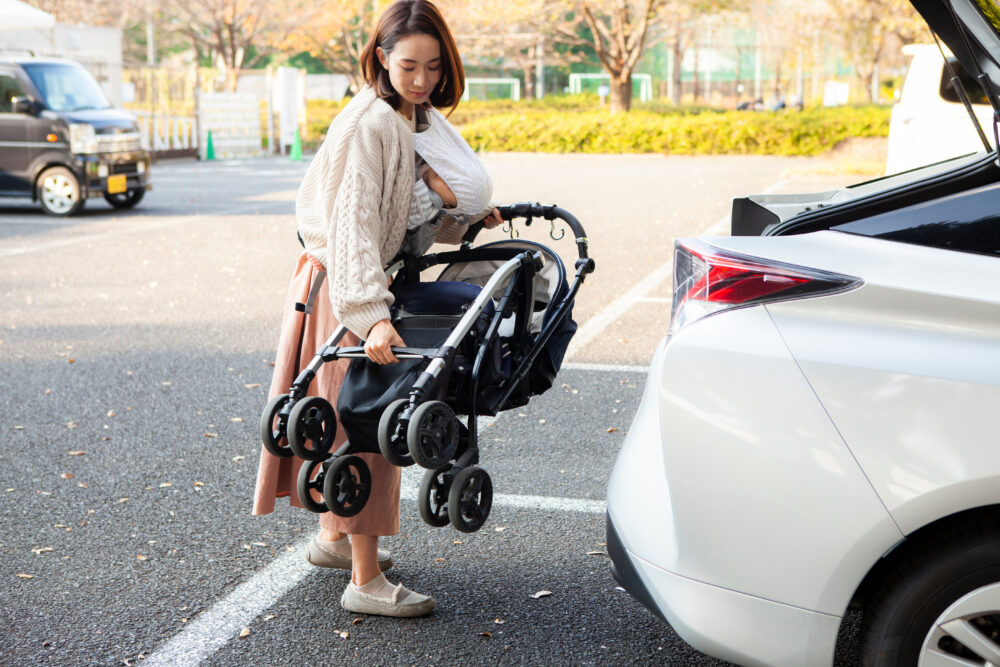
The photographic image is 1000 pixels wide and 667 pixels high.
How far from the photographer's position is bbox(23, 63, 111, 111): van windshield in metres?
14.1

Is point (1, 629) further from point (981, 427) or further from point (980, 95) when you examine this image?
point (980, 95)

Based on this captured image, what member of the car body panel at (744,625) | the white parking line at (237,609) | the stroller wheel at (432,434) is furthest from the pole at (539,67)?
Answer: the car body panel at (744,625)

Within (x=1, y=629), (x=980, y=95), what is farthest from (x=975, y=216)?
(x=980, y=95)

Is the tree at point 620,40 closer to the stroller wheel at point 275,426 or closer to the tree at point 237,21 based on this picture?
the tree at point 237,21

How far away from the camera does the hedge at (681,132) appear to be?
25781mm

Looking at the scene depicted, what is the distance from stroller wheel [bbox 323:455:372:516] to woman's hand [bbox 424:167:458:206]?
2.41ft

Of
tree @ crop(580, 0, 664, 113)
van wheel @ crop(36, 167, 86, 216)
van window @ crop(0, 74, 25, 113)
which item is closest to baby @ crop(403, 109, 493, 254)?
van wheel @ crop(36, 167, 86, 216)

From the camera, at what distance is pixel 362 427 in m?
2.71

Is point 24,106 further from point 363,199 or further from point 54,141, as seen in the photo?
point 363,199

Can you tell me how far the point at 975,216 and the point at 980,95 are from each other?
25.7 feet

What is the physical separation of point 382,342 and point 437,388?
0.57 feet

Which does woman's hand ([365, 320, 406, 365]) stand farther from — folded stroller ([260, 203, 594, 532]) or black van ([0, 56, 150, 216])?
black van ([0, 56, 150, 216])

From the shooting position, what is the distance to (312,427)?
2.75 metres

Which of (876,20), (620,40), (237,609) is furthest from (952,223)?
(876,20)
